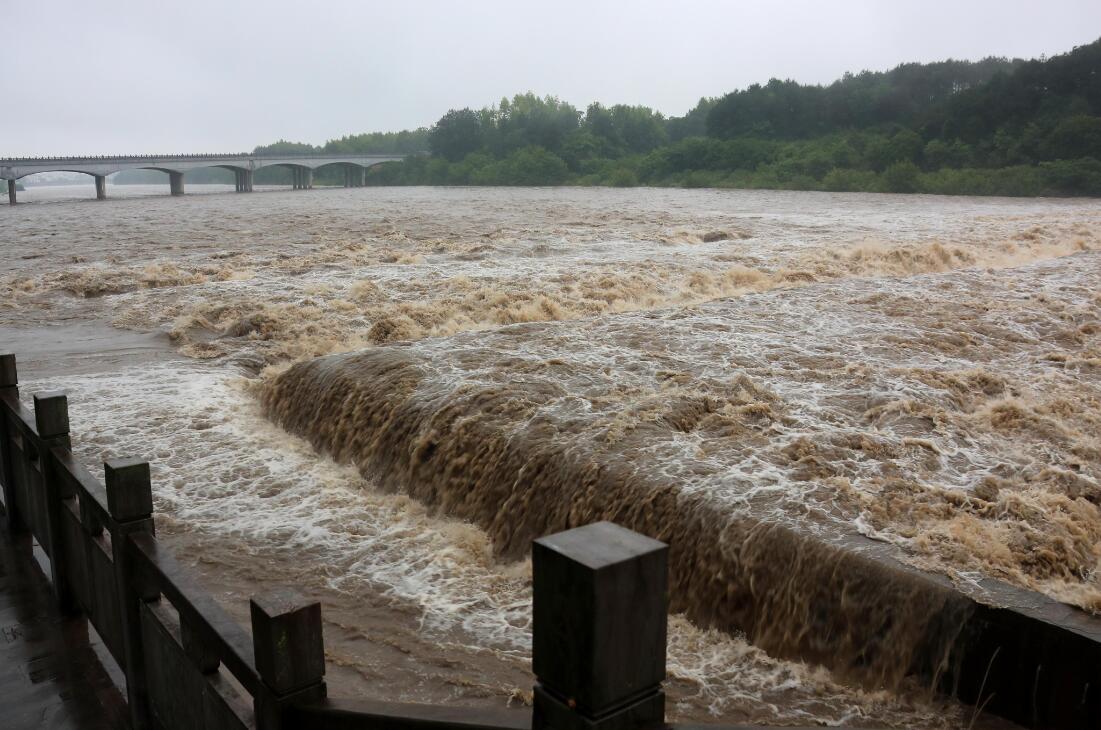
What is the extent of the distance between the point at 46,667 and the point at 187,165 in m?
64.4

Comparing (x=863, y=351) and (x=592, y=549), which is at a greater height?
(x=592, y=549)

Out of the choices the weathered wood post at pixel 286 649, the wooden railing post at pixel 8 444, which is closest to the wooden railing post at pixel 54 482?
the wooden railing post at pixel 8 444

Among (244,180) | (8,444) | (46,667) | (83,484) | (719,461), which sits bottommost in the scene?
(46,667)

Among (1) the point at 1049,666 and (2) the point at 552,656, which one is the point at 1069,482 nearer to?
(1) the point at 1049,666

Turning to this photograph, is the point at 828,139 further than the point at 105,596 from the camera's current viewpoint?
Yes

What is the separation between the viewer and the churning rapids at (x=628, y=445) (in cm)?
491

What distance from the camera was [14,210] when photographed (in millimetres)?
46219

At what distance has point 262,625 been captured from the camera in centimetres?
225

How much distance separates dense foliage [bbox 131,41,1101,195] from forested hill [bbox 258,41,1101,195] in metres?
0.10

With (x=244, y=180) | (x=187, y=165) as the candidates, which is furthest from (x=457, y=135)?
(x=187, y=165)

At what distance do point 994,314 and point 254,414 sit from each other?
9506mm

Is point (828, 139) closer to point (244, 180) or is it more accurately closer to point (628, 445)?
point (244, 180)

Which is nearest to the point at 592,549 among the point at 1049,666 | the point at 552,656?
the point at 552,656

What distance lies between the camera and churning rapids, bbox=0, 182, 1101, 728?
4.91 m
